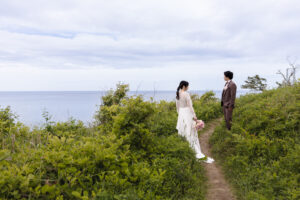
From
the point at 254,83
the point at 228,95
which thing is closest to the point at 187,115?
the point at 228,95

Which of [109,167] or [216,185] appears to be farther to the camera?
[216,185]

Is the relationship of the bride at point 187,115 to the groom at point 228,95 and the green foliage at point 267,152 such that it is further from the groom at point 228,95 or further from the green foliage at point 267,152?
the groom at point 228,95

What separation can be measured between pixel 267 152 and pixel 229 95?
2980 millimetres

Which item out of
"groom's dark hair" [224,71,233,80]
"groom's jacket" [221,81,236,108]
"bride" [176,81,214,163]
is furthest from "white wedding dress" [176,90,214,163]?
"groom's dark hair" [224,71,233,80]

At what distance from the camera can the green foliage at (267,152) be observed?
476cm

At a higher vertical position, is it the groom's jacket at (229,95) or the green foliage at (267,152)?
the groom's jacket at (229,95)

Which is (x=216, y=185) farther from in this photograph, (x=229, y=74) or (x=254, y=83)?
(x=254, y=83)

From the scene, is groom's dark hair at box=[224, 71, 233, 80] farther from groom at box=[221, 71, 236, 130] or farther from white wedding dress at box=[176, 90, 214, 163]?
white wedding dress at box=[176, 90, 214, 163]

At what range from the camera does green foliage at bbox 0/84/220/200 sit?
3.51m

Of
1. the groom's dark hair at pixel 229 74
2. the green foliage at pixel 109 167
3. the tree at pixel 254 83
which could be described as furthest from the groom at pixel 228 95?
the tree at pixel 254 83

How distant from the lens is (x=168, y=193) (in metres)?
4.75

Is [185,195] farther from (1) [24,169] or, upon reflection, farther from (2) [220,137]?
(2) [220,137]

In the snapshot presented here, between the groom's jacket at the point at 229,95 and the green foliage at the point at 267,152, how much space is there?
2.80ft

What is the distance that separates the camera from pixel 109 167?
4461 millimetres
